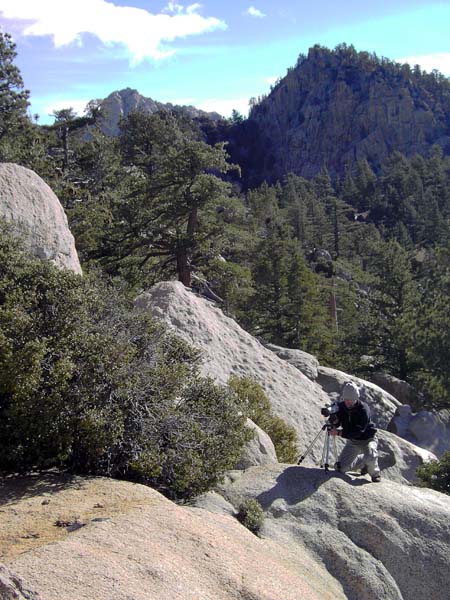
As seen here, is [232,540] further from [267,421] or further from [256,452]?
[267,421]

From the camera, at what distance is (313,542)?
7.42 meters

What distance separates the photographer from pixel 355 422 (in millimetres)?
8680

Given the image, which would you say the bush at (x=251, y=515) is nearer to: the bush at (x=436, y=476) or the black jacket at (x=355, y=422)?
the black jacket at (x=355, y=422)

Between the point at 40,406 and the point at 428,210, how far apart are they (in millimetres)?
65583

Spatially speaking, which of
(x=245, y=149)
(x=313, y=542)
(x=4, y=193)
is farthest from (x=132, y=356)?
(x=245, y=149)

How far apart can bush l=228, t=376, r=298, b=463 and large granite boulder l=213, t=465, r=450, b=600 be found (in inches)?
137

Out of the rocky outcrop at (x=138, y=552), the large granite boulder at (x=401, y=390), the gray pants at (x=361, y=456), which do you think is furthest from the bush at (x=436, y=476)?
the large granite boulder at (x=401, y=390)

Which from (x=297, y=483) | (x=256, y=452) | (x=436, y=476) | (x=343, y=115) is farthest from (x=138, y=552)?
(x=343, y=115)

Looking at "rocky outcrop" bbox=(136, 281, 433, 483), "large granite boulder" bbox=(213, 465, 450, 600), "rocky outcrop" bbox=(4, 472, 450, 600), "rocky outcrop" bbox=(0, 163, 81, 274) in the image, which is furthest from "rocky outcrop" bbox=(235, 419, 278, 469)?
"rocky outcrop" bbox=(0, 163, 81, 274)

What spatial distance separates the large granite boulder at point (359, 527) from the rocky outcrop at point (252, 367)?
16.8ft

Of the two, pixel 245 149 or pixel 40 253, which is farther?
pixel 245 149

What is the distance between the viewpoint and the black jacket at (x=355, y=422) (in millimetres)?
8656

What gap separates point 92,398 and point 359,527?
11.9ft

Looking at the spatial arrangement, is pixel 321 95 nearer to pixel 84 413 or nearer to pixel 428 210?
pixel 428 210
